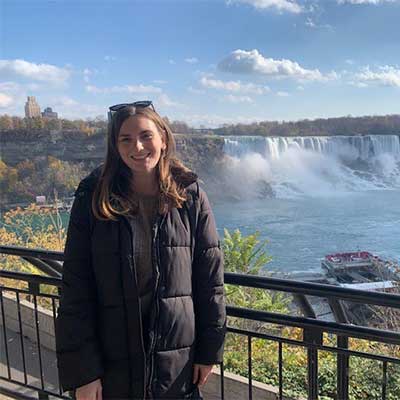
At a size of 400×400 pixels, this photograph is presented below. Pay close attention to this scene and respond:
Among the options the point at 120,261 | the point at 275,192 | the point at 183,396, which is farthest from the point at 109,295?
the point at 275,192

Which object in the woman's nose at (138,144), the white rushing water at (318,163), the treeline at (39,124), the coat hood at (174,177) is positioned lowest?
the white rushing water at (318,163)

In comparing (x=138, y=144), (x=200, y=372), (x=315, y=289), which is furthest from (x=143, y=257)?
(x=315, y=289)

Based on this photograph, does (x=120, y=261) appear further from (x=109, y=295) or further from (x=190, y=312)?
(x=190, y=312)

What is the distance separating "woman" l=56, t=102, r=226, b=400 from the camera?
4.05ft

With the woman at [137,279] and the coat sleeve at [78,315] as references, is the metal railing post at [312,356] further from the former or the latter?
the coat sleeve at [78,315]

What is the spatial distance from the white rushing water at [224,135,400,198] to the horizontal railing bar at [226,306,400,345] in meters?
29.0

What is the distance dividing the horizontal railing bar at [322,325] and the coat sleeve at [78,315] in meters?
0.53

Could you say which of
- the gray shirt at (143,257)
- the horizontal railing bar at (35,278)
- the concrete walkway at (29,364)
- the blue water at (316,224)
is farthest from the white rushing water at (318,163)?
the gray shirt at (143,257)

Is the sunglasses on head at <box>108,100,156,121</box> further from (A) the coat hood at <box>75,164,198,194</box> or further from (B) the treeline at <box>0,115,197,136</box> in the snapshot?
(B) the treeline at <box>0,115,197,136</box>

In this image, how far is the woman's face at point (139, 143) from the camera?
1294 mm

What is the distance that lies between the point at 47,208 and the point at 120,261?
5.66 meters

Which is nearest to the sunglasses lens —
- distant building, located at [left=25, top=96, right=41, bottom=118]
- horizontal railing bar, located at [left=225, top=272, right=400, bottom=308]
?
horizontal railing bar, located at [left=225, top=272, right=400, bottom=308]

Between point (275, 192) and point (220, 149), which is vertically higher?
point (220, 149)

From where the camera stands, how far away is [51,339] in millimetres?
3309
